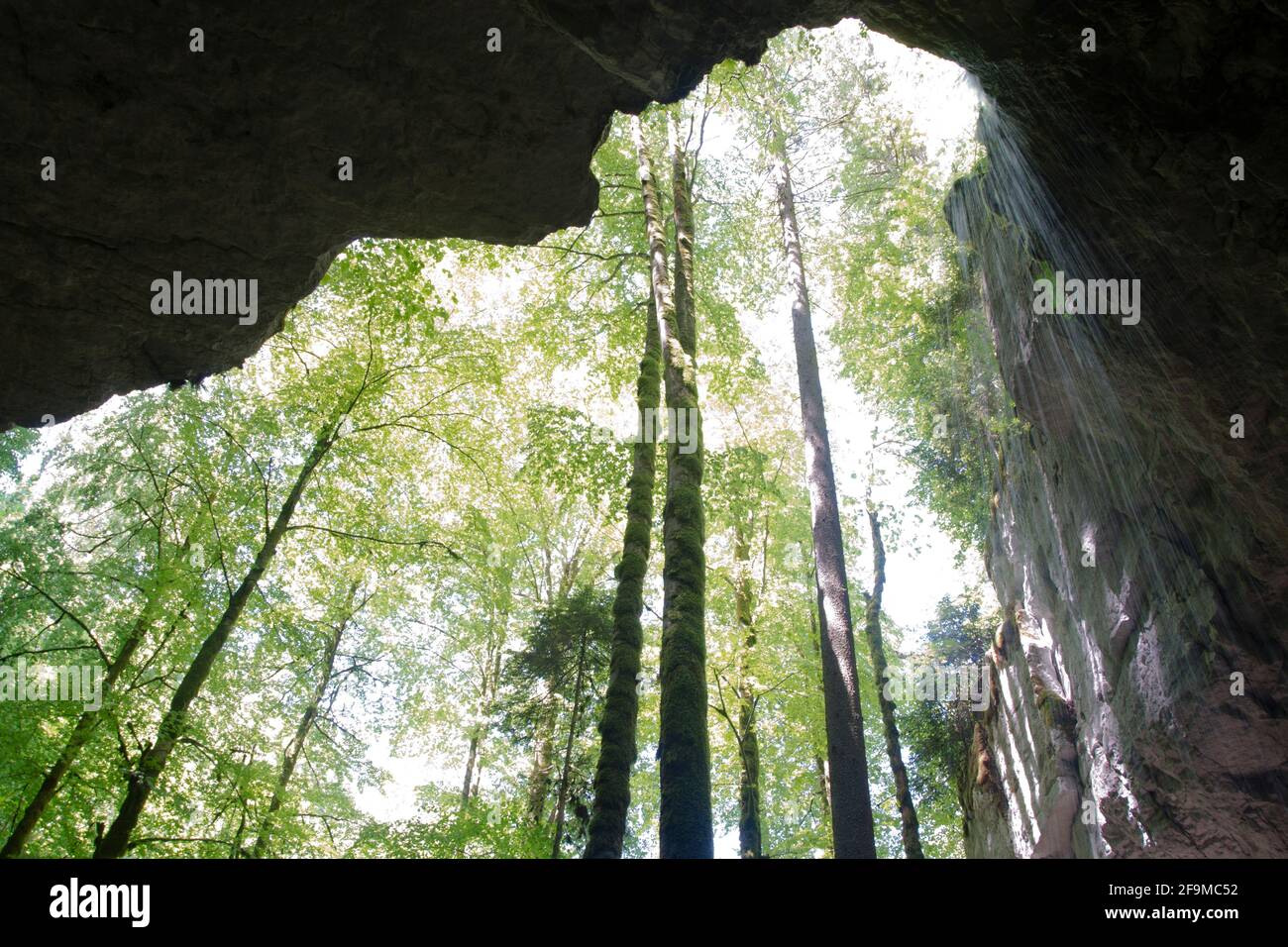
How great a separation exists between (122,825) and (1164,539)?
39.1 ft

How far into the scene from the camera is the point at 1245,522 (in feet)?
23.1

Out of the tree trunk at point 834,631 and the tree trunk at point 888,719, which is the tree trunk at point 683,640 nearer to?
the tree trunk at point 834,631

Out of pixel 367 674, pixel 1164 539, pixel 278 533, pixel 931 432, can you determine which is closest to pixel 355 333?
pixel 278 533

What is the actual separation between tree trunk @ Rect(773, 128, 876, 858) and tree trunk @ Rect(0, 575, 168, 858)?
28.1 feet

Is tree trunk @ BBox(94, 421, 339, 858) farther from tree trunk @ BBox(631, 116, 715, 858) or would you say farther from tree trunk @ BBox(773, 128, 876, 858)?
tree trunk @ BBox(773, 128, 876, 858)

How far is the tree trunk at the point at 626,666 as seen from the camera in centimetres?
658

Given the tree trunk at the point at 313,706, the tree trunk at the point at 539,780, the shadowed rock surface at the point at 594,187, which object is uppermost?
the shadowed rock surface at the point at 594,187

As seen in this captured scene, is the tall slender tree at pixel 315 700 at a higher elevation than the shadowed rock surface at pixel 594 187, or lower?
lower

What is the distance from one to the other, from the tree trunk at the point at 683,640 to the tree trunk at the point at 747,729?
6.75 m

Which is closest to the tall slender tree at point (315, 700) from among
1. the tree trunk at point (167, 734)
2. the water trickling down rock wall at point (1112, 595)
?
the tree trunk at point (167, 734)

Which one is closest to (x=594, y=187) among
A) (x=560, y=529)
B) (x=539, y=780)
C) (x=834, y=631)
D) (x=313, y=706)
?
(x=834, y=631)

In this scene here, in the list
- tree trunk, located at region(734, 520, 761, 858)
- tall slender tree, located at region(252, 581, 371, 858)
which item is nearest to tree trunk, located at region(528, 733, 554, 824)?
tree trunk, located at region(734, 520, 761, 858)

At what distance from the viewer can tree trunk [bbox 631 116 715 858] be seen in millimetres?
6480
